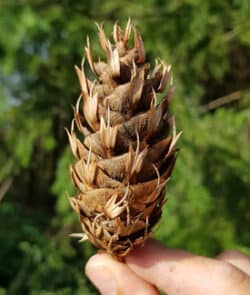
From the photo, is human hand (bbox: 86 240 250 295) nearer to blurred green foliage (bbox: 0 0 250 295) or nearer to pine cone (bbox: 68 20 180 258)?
pine cone (bbox: 68 20 180 258)

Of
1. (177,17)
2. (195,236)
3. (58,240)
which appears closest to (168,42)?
(177,17)

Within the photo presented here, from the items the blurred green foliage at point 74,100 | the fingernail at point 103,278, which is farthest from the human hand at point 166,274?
the blurred green foliage at point 74,100

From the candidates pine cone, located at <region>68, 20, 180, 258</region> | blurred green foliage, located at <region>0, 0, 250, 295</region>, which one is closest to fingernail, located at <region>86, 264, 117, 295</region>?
pine cone, located at <region>68, 20, 180, 258</region>

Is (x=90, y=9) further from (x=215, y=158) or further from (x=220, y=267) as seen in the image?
(x=220, y=267)

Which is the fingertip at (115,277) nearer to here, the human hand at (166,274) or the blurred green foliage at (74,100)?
the human hand at (166,274)

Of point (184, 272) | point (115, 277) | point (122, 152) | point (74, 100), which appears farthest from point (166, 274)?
point (74, 100)

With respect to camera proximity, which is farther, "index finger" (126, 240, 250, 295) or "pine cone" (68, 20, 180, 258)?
"index finger" (126, 240, 250, 295)

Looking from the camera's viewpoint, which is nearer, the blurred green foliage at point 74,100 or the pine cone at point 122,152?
the pine cone at point 122,152
